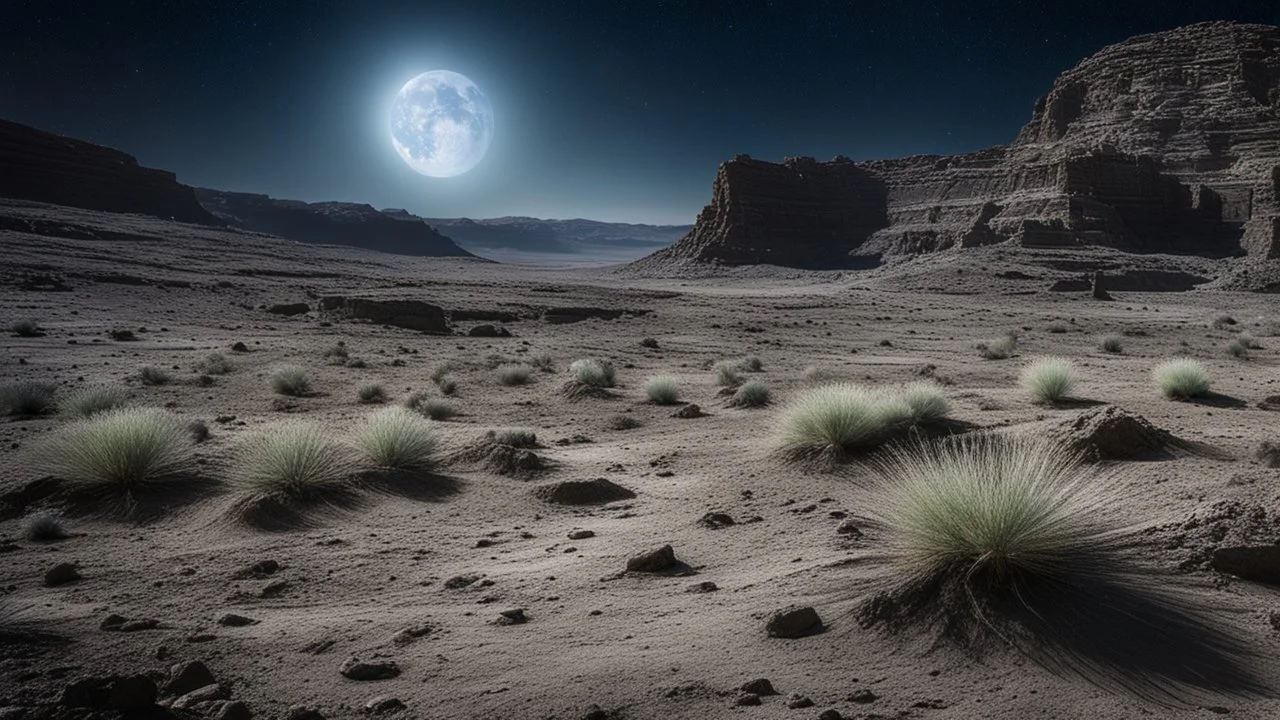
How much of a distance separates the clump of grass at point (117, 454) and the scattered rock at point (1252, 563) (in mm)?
9028

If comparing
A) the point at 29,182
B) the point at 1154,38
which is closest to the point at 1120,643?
the point at 29,182

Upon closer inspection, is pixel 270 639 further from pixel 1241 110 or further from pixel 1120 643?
pixel 1241 110

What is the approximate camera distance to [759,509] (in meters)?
6.85

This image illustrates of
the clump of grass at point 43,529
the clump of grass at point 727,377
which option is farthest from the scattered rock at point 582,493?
the clump of grass at point 727,377

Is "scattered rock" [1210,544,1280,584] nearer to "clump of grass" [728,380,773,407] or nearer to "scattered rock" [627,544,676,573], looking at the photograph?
"scattered rock" [627,544,676,573]

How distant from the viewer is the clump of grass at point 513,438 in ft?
32.7

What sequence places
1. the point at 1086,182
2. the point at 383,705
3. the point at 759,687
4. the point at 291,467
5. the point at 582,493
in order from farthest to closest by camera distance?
the point at 1086,182 → the point at 582,493 → the point at 291,467 → the point at 383,705 → the point at 759,687

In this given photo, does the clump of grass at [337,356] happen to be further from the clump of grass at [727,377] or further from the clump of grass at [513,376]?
the clump of grass at [727,377]

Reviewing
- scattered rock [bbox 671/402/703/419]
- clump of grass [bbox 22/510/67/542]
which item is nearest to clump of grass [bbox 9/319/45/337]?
clump of grass [bbox 22/510/67/542]

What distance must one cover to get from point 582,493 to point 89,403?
8.34 metres

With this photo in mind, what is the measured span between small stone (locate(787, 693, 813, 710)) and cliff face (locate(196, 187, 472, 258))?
18874cm

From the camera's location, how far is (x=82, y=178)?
328 ft

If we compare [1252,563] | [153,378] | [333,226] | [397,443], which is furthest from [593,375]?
[333,226]

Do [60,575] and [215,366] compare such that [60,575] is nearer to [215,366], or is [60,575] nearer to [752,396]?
[752,396]
